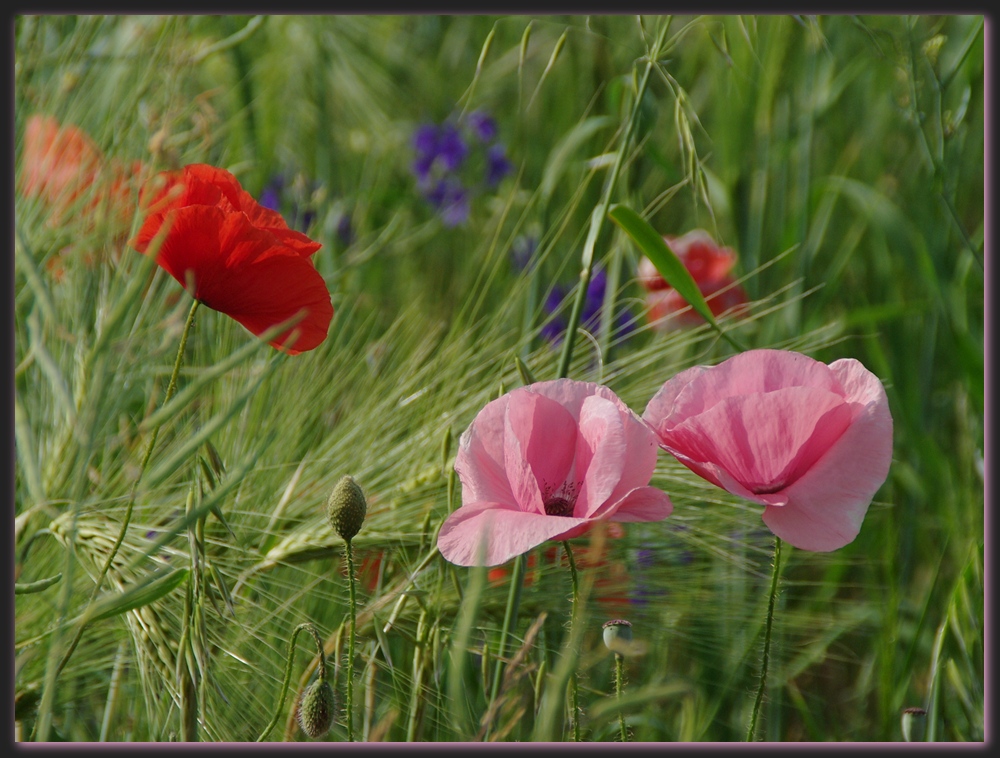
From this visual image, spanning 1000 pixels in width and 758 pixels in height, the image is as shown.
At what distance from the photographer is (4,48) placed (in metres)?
0.60

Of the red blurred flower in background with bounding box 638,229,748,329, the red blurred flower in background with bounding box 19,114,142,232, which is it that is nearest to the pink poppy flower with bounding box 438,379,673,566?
the red blurred flower in background with bounding box 19,114,142,232

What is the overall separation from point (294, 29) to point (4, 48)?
0.57 m

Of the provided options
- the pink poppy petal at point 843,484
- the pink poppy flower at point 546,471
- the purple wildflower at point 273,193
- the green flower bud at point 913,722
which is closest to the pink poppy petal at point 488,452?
the pink poppy flower at point 546,471

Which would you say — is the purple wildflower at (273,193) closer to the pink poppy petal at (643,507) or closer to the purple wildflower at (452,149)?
the purple wildflower at (452,149)

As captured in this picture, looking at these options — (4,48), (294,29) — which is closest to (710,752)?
(4,48)

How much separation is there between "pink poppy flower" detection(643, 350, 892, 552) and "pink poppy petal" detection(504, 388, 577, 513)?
0.13 ft

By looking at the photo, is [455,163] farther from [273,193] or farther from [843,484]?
[843,484]

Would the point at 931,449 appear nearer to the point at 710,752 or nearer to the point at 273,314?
the point at 710,752

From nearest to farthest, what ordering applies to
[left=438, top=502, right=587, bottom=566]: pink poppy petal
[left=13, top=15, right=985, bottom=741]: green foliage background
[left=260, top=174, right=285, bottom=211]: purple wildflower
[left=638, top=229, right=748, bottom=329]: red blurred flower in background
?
[left=438, top=502, right=587, bottom=566]: pink poppy petal
[left=13, top=15, right=985, bottom=741]: green foliage background
[left=638, top=229, right=748, bottom=329]: red blurred flower in background
[left=260, top=174, right=285, bottom=211]: purple wildflower

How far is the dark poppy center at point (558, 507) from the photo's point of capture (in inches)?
16.3

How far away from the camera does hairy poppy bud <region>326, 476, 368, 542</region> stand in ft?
1.24

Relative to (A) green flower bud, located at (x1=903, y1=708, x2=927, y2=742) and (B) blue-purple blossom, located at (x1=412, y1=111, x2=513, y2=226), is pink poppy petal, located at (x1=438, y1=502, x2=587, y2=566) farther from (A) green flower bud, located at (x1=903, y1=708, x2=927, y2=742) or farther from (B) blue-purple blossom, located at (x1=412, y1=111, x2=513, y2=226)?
Result: (B) blue-purple blossom, located at (x1=412, y1=111, x2=513, y2=226)

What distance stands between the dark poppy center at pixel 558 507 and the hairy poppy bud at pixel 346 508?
0.08m

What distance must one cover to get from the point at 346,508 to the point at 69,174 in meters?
0.38
